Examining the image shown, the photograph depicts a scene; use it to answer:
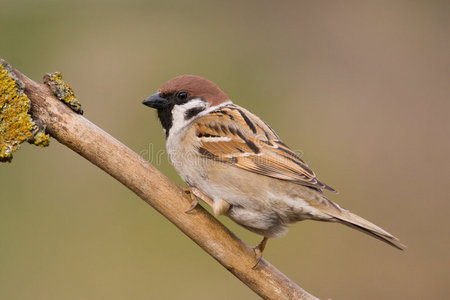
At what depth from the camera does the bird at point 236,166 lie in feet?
7.48

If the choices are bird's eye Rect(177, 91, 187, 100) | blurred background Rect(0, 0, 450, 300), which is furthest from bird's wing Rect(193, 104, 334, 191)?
blurred background Rect(0, 0, 450, 300)

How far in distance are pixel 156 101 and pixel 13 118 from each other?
2.53 feet

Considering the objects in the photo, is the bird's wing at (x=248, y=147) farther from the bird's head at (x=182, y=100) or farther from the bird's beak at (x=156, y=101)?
the bird's beak at (x=156, y=101)

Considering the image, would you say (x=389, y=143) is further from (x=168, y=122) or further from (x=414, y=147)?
(x=168, y=122)

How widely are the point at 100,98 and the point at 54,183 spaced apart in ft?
2.45

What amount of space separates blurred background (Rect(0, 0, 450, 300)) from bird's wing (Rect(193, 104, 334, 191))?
649mm

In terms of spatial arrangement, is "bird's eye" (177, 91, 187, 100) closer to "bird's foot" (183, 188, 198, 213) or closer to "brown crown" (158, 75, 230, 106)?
"brown crown" (158, 75, 230, 106)

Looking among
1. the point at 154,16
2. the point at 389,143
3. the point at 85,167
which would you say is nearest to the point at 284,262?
the point at 389,143

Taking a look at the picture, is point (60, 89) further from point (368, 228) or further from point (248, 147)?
point (368, 228)

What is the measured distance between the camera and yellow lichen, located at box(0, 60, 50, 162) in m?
1.84

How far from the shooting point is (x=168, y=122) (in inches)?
102

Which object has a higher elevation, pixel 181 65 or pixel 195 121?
pixel 181 65

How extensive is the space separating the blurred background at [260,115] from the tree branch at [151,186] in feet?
3.43

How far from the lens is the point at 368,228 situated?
196cm
